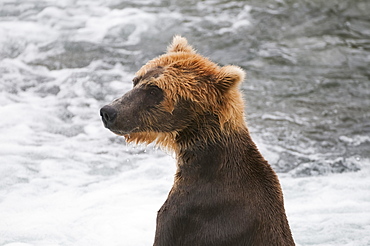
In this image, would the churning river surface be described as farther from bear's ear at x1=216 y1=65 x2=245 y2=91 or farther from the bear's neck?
bear's ear at x1=216 y1=65 x2=245 y2=91

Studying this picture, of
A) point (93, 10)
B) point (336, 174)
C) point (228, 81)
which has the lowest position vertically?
point (336, 174)

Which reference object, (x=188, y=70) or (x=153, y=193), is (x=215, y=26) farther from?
(x=188, y=70)

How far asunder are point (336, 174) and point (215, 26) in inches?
168

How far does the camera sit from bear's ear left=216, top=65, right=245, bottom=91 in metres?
3.87

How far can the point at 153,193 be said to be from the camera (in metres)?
6.73

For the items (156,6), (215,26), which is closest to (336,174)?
(215,26)

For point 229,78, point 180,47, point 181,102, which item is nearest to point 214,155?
point 181,102

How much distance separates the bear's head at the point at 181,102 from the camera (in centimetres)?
391

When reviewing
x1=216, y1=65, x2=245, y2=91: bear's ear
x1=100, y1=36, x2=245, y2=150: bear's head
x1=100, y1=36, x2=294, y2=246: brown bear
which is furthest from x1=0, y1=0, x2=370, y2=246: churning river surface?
x1=216, y1=65, x2=245, y2=91: bear's ear

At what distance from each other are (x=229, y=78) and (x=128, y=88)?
5.29m

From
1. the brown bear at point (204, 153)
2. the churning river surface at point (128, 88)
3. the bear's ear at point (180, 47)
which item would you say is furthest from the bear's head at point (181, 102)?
the churning river surface at point (128, 88)

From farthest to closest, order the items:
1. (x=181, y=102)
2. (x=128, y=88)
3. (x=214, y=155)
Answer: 1. (x=128, y=88)
2. (x=214, y=155)
3. (x=181, y=102)

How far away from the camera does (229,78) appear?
3.89 meters

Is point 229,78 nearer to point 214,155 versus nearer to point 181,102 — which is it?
point 181,102
